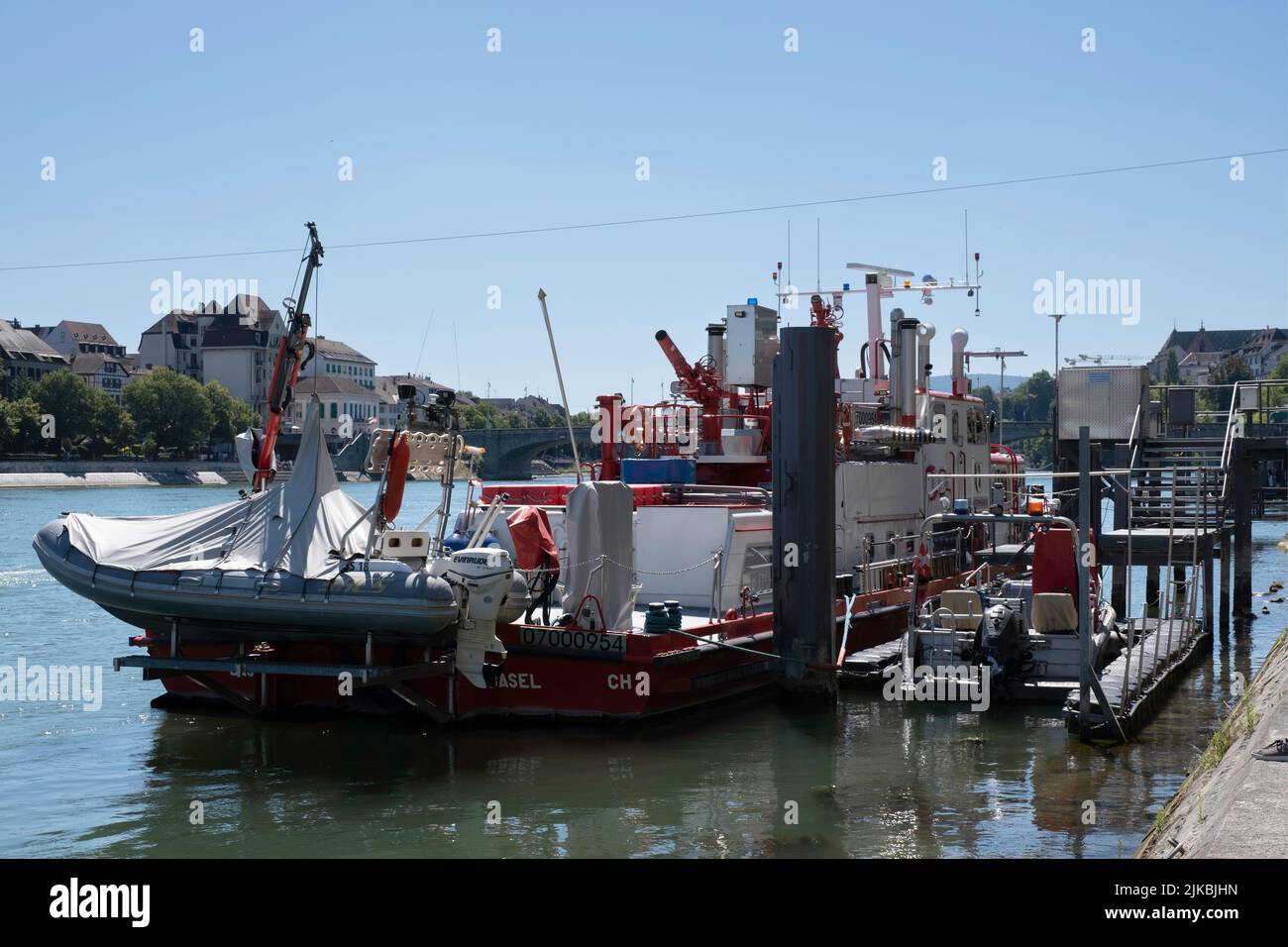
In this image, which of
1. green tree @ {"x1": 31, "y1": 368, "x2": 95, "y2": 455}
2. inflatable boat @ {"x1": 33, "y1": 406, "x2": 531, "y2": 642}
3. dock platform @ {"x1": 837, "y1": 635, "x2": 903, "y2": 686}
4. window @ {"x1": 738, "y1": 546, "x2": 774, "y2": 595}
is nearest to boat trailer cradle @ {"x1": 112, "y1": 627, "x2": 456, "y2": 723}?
inflatable boat @ {"x1": 33, "y1": 406, "x2": 531, "y2": 642}

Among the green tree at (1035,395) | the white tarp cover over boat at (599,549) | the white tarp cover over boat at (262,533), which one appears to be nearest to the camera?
the white tarp cover over boat at (262,533)

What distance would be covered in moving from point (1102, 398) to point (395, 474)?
18.1 metres

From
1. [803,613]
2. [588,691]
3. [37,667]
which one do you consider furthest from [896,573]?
[37,667]

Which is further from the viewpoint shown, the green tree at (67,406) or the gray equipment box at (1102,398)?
the green tree at (67,406)

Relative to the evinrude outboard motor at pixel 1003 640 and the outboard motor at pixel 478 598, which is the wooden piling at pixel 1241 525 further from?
the outboard motor at pixel 478 598

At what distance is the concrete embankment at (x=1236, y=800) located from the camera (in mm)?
8320

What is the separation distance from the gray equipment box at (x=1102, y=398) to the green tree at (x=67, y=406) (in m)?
107

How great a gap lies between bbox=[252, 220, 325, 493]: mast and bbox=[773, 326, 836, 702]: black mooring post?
6.50m

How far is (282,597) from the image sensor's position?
14.9 meters

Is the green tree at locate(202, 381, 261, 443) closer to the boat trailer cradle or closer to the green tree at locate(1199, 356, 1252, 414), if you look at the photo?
the green tree at locate(1199, 356, 1252, 414)

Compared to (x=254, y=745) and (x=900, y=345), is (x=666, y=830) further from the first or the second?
(x=900, y=345)

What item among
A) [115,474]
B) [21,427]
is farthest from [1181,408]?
[21,427]

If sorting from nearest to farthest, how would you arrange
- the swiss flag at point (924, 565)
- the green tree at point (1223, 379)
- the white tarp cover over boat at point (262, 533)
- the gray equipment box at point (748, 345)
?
the white tarp cover over boat at point (262, 533) → the gray equipment box at point (748, 345) → the swiss flag at point (924, 565) → the green tree at point (1223, 379)

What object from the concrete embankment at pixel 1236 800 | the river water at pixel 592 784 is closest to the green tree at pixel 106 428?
the river water at pixel 592 784
